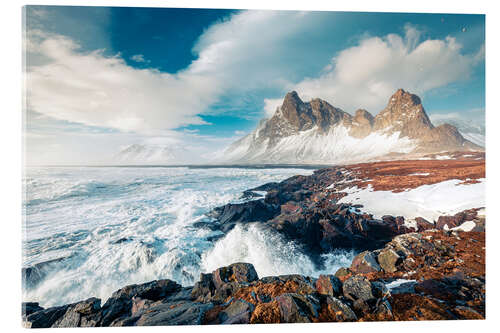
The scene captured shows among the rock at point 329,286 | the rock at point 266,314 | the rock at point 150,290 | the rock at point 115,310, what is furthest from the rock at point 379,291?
the rock at point 115,310

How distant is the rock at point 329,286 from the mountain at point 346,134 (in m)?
3.61

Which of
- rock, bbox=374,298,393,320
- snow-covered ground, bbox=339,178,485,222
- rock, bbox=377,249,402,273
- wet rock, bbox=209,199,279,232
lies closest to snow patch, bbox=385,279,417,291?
rock, bbox=377,249,402,273

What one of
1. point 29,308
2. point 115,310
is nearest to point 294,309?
point 115,310

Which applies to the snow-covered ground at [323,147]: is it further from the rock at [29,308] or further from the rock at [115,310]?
the rock at [29,308]

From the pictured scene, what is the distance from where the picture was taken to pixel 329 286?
2021 millimetres

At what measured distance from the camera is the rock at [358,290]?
1908mm

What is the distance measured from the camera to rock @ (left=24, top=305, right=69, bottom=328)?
7.30 feet

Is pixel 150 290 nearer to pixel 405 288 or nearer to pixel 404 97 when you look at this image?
pixel 405 288

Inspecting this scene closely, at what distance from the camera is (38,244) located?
287 centimetres
